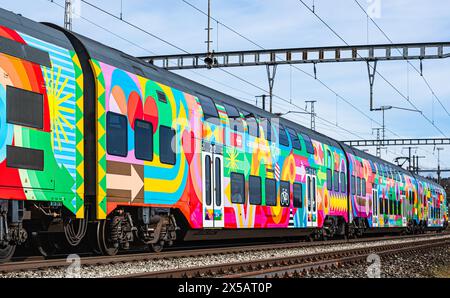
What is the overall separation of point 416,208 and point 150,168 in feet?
116

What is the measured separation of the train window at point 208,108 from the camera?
1923 centimetres

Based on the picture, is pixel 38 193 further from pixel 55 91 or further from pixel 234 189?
pixel 234 189

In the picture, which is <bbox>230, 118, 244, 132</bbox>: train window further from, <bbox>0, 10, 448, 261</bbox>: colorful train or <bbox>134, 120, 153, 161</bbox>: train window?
<bbox>134, 120, 153, 161</bbox>: train window

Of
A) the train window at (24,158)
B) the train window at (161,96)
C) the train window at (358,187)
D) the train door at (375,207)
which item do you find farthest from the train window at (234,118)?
the train door at (375,207)

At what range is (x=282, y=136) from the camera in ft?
81.2

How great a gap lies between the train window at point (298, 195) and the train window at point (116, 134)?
11.6 meters

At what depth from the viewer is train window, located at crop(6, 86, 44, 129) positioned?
1185 centimetres

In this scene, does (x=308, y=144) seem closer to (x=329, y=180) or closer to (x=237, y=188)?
(x=329, y=180)

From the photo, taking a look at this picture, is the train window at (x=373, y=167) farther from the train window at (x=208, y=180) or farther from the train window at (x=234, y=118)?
the train window at (x=208, y=180)

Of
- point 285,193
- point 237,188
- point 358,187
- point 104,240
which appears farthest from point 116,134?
point 358,187

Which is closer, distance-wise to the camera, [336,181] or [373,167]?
[336,181]

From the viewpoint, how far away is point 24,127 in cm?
1216

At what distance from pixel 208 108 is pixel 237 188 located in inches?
103
